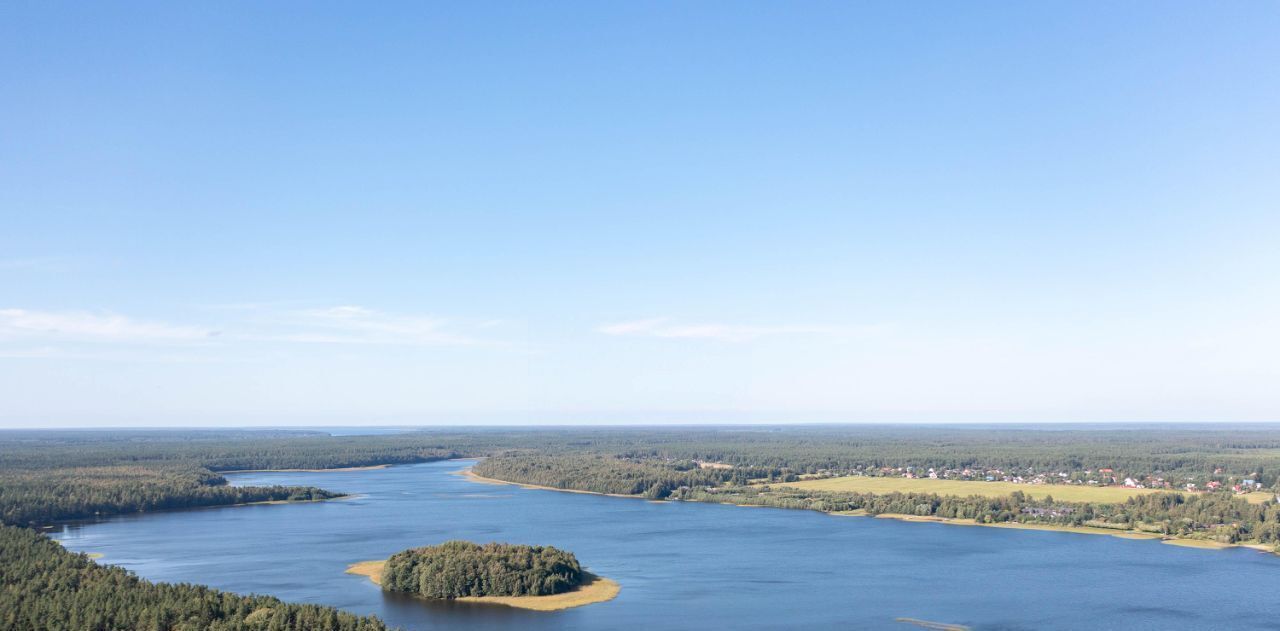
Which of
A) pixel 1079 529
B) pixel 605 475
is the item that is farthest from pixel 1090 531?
pixel 605 475

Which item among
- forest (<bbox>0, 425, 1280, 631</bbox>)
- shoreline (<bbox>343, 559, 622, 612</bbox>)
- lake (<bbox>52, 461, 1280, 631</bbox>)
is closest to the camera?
forest (<bbox>0, 425, 1280, 631</bbox>)

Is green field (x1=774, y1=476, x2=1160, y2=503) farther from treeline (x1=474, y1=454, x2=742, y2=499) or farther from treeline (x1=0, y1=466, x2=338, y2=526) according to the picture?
treeline (x1=0, y1=466, x2=338, y2=526)

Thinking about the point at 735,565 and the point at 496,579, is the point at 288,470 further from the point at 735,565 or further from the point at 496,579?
the point at 496,579

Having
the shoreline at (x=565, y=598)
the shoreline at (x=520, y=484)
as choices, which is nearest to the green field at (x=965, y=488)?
the shoreline at (x=520, y=484)

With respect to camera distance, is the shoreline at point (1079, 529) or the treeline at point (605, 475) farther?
the treeline at point (605, 475)

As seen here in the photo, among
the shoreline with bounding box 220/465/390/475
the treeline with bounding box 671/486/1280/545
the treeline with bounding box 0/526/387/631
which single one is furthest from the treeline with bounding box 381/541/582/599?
the shoreline with bounding box 220/465/390/475

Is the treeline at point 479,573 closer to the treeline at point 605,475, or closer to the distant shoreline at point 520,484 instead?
the treeline at point 605,475
